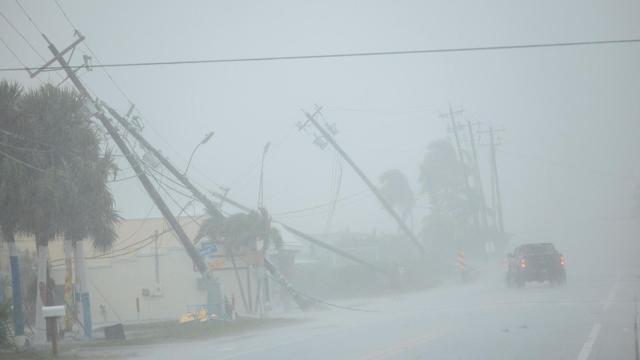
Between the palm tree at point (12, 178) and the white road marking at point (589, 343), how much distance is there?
51.4 ft

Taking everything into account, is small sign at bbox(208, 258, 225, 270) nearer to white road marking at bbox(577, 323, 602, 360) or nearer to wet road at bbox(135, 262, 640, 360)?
wet road at bbox(135, 262, 640, 360)

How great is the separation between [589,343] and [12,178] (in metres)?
16.1

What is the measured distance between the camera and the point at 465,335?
18.4 metres

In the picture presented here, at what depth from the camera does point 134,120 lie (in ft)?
103

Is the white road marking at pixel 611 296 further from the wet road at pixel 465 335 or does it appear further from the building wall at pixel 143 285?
the building wall at pixel 143 285

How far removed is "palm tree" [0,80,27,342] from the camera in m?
22.3

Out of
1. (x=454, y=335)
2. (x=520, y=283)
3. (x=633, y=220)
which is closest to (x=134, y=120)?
(x=454, y=335)

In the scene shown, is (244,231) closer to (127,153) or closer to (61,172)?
(127,153)

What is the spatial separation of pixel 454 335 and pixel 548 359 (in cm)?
503

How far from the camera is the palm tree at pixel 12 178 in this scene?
2233 cm

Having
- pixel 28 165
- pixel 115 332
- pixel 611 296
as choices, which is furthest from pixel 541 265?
pixel 28 165

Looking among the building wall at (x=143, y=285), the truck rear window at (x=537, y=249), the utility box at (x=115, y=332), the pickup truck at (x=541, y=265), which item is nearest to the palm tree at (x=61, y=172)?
the utility box at (x=115, y=332)

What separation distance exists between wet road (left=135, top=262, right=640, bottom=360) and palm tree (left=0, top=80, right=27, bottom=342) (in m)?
4.44

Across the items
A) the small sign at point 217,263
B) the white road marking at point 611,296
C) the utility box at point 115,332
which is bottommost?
the white road marking at point 611,296
